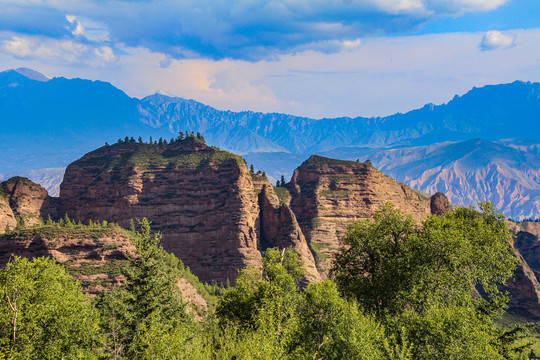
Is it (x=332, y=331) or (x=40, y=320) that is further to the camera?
(x=40, y=320)

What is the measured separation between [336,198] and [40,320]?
130867mm

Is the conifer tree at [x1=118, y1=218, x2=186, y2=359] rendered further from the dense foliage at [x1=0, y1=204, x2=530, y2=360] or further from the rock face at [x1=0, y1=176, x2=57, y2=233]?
the rock face at [x1=0, y1=176, x2=57, y2=233]

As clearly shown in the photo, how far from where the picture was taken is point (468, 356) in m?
30.1

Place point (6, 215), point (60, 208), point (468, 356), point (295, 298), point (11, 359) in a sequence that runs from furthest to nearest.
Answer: point (60, 208)
point (6, 215)
point (295, 298)
point (11, 359)
point (468, 356)

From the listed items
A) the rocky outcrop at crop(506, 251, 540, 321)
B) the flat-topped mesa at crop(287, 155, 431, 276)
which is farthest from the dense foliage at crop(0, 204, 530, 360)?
the rocky outcrop at crop(506, 251, 540, 321)

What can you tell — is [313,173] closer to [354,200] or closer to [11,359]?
[354,200]

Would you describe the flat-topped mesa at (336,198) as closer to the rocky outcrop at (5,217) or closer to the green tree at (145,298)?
the rocky outcrop at (5,217)

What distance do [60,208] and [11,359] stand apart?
123 metres

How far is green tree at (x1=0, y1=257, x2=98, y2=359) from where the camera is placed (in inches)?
1380

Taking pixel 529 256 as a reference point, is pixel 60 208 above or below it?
above

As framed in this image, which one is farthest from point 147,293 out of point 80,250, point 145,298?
point 80,250

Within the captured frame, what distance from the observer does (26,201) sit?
440ft

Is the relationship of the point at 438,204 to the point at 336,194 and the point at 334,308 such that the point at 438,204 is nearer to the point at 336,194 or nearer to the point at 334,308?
the point at 336,194

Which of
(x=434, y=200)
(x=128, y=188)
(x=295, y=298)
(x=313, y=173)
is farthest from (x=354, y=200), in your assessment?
(x=295, y=298)
